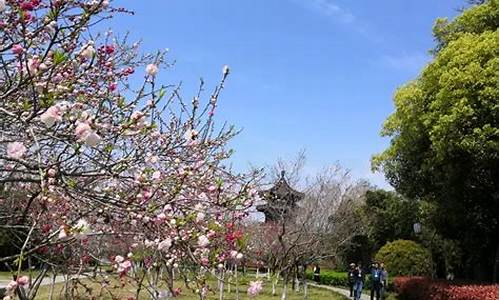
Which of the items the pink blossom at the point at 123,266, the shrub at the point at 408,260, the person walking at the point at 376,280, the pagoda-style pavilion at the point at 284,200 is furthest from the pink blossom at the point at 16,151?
the shrub at the point at 408,260

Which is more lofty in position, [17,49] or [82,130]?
[17,49]

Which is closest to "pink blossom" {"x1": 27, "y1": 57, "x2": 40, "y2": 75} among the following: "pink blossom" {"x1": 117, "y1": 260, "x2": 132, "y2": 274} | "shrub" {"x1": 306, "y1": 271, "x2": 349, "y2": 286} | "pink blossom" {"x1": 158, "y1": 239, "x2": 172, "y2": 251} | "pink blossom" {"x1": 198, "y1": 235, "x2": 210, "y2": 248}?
"pink blossom" {"x1": 158, "y1": 239, "x2": 172, "y2": 251}

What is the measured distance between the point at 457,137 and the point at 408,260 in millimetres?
10696

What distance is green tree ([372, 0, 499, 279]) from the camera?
10328 mm

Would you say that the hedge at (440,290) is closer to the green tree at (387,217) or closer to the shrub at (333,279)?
the green tree at (387,217)

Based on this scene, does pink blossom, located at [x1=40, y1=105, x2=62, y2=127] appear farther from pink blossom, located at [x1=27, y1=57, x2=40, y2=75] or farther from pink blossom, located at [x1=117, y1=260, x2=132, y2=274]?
pink blossom, located at [x1=117, y1=260, x2=132, y2=274]

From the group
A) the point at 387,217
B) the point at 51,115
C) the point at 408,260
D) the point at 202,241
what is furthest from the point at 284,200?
the point at 51,115

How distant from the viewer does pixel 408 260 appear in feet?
66.9

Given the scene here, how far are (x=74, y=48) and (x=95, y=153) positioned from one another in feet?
2.00

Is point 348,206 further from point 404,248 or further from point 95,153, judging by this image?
point 95,153

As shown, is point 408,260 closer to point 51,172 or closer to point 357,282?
point 357,282

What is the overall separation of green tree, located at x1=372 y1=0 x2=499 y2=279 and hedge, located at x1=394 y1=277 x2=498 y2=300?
4.57 ft

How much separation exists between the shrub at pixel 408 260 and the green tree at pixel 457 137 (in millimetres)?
4963

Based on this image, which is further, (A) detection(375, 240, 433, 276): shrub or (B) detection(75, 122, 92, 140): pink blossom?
(A) detection(375, 240, 433, 276): shrub
